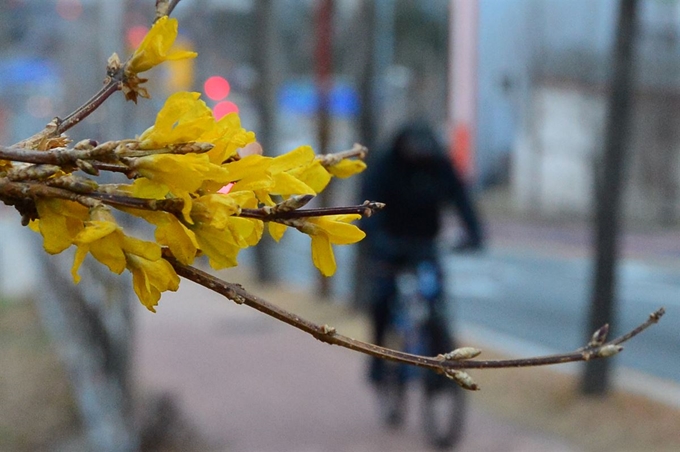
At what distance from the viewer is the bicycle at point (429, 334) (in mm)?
5418

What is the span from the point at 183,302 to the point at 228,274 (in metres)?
0.70

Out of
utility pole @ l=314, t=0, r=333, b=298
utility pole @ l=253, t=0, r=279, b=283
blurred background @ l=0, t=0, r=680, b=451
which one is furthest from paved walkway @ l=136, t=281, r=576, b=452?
utility pole @ l=253, t=0, r=279, b=283

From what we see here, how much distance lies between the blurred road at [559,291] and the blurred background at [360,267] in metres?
0.06

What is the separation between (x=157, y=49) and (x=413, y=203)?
4.84 metres

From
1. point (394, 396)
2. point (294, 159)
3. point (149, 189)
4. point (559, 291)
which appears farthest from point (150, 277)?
point (559, 291)

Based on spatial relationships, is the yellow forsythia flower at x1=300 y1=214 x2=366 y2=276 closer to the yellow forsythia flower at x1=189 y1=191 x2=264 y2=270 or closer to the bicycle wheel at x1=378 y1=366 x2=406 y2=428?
the yellow forsythia flower at x1=189 y1=191 x2=264 y2=270

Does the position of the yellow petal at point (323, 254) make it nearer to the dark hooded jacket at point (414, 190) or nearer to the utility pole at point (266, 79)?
the dark hooded jacket at point (414, 190)

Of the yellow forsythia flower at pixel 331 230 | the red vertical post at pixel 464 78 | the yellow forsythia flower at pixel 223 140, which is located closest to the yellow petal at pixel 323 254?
the yellow forsythia flower at pixel 331 230

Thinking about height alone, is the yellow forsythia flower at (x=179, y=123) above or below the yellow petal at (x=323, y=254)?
above

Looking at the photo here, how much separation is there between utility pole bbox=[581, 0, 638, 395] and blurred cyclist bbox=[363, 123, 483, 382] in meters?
1.10

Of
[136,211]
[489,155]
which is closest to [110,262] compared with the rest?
[136,211]

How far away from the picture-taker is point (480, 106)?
74.7ft

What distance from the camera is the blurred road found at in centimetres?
859

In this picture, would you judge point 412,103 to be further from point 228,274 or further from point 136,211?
point 136,211
